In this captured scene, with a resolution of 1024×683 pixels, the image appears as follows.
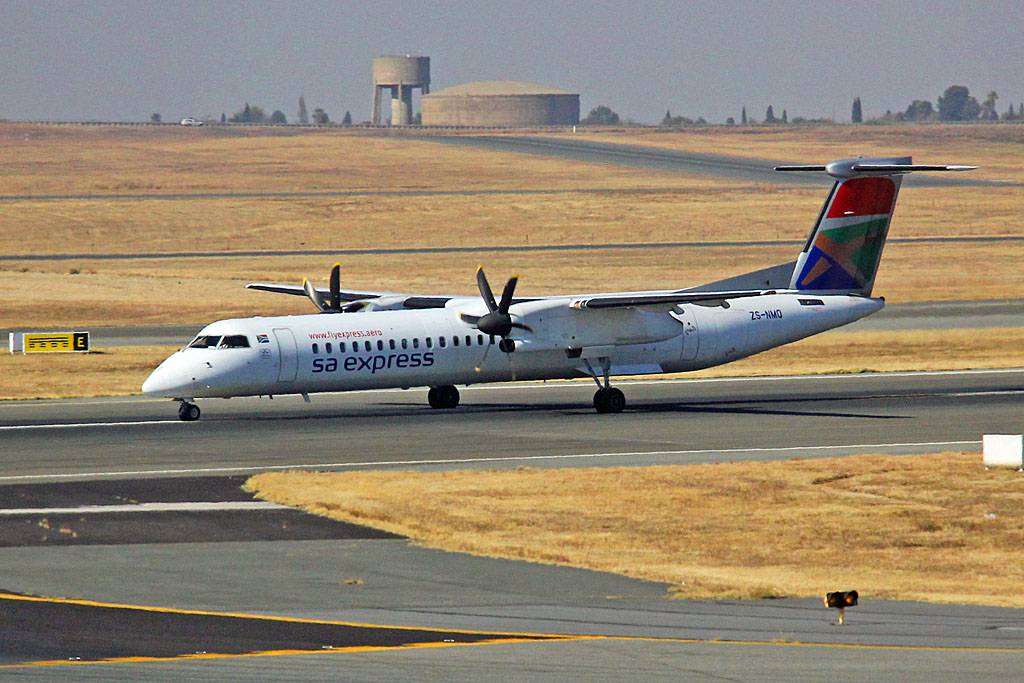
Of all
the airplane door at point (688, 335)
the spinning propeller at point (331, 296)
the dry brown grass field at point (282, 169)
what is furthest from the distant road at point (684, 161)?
the spinning propeller at point (331, 296)

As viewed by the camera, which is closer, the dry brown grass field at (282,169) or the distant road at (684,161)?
the dry brown grass field at (282,169)

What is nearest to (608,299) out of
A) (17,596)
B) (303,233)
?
(17,596)

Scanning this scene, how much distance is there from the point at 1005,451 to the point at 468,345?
15309 mm

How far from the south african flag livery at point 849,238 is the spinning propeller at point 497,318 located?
938 cm

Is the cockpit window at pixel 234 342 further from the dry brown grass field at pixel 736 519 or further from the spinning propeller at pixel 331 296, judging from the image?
the dry brown grass field at pixel 736 519

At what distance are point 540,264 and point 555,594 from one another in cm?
7179

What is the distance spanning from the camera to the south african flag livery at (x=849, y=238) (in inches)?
1855

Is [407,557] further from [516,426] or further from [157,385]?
[157,385]

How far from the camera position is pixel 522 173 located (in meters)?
155

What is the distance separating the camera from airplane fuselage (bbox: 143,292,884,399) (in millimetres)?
40812

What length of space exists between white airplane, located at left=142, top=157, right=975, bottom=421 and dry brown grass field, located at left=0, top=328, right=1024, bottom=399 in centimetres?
782

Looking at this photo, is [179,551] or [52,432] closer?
[179,551]

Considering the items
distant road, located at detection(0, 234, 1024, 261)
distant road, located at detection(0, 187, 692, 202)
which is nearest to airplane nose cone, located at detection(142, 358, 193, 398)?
distant road, located at detection(0, 234, 1024, 261)

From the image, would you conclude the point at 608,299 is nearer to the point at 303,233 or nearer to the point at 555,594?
the point at 555,594
